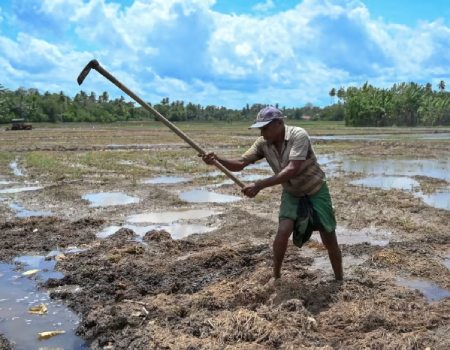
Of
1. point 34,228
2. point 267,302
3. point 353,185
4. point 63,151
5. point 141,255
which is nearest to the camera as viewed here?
point 267,302

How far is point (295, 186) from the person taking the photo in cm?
455

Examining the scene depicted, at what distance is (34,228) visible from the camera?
761 cm

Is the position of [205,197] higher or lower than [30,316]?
higher

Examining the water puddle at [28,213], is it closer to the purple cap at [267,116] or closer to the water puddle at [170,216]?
the water puddle at [170,216]

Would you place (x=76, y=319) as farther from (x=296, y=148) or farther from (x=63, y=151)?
(x=63, y=151)

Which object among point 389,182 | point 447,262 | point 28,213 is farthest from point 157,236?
point 389,182

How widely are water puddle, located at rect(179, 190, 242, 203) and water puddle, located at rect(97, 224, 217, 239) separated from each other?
2321 millimetres

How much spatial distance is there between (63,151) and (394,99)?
50.0m

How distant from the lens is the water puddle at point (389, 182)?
1210 centimetres

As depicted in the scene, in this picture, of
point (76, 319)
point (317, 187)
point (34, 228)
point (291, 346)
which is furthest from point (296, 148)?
point (34, 228)

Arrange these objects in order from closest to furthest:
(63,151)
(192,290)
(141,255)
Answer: (192,290) < (141,255) < (63,151)

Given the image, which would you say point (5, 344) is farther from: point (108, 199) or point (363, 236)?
point (108, 199)

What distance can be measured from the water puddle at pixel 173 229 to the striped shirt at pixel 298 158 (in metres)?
3.09

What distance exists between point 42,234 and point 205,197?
4.24 m
